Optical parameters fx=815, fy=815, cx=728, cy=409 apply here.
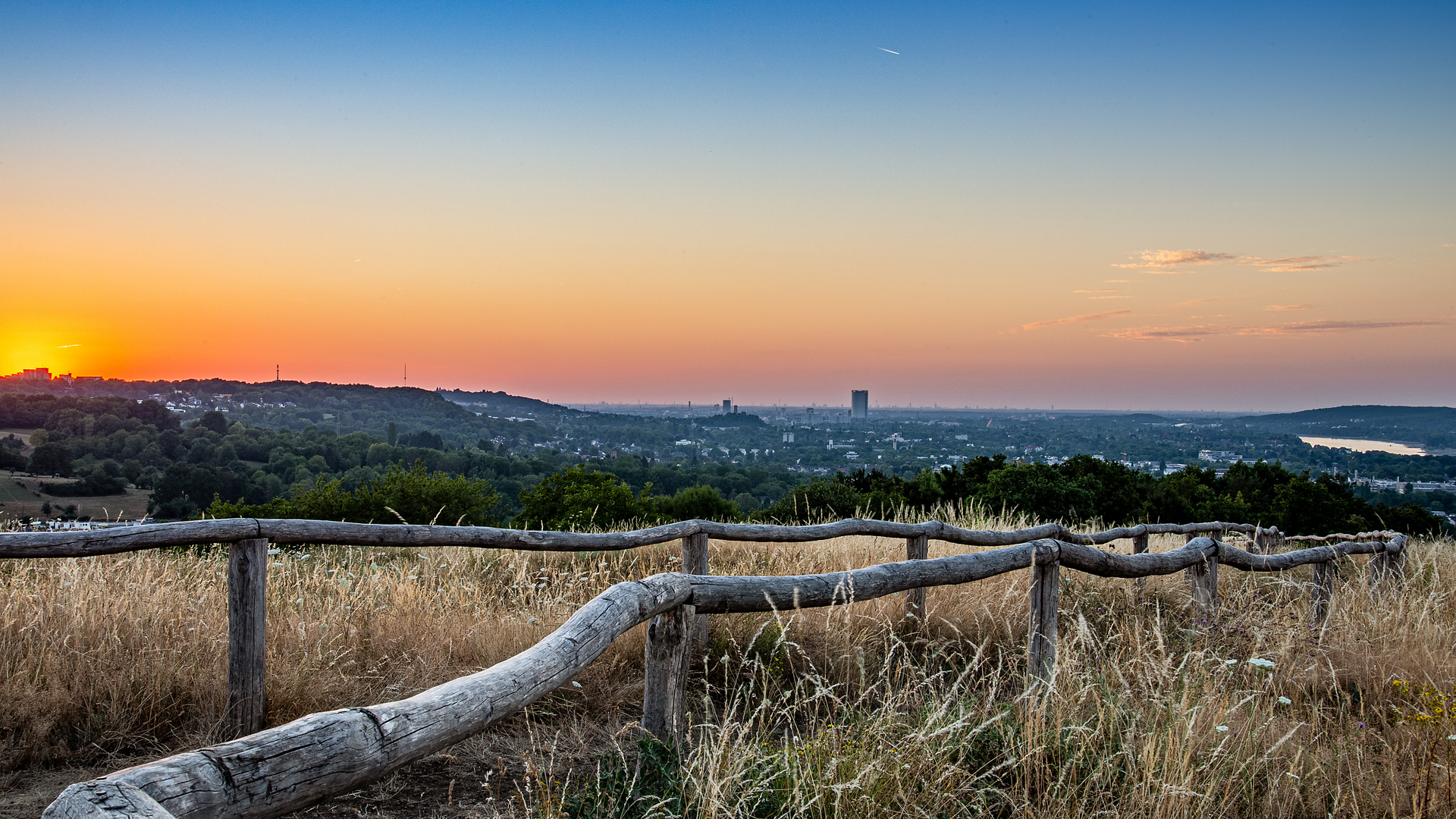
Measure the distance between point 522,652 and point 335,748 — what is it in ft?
4.45

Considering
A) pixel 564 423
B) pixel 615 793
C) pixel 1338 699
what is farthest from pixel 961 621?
pixel 564 423

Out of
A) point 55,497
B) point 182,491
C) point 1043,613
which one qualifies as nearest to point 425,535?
point 1043,613

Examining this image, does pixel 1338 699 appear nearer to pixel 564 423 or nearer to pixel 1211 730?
pixel 1211 730

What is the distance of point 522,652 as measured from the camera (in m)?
2.88

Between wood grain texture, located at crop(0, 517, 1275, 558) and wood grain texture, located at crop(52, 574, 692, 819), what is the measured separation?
2.76 m

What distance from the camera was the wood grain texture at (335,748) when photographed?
1318 millimetres

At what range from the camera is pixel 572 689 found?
476 cm

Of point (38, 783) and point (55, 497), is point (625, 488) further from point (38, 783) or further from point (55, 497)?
point (55, 497)

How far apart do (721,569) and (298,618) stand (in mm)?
4627

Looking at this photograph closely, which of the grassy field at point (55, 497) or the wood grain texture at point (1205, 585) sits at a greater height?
the wood grain texture at point (1205, 585)

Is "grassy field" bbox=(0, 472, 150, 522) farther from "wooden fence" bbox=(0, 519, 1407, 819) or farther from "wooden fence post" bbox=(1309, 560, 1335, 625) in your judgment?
"wooden fence post" bbox=(1309, 560, 1335, 625)

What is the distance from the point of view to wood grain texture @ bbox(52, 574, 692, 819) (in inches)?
51.9

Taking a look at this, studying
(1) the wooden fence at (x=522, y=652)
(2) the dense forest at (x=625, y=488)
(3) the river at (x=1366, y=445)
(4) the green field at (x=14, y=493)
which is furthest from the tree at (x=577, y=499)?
(3) the river at (x=1366, y=445)

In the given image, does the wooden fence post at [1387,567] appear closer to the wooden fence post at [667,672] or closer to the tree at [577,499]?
the wooden fence post at [667,672]
